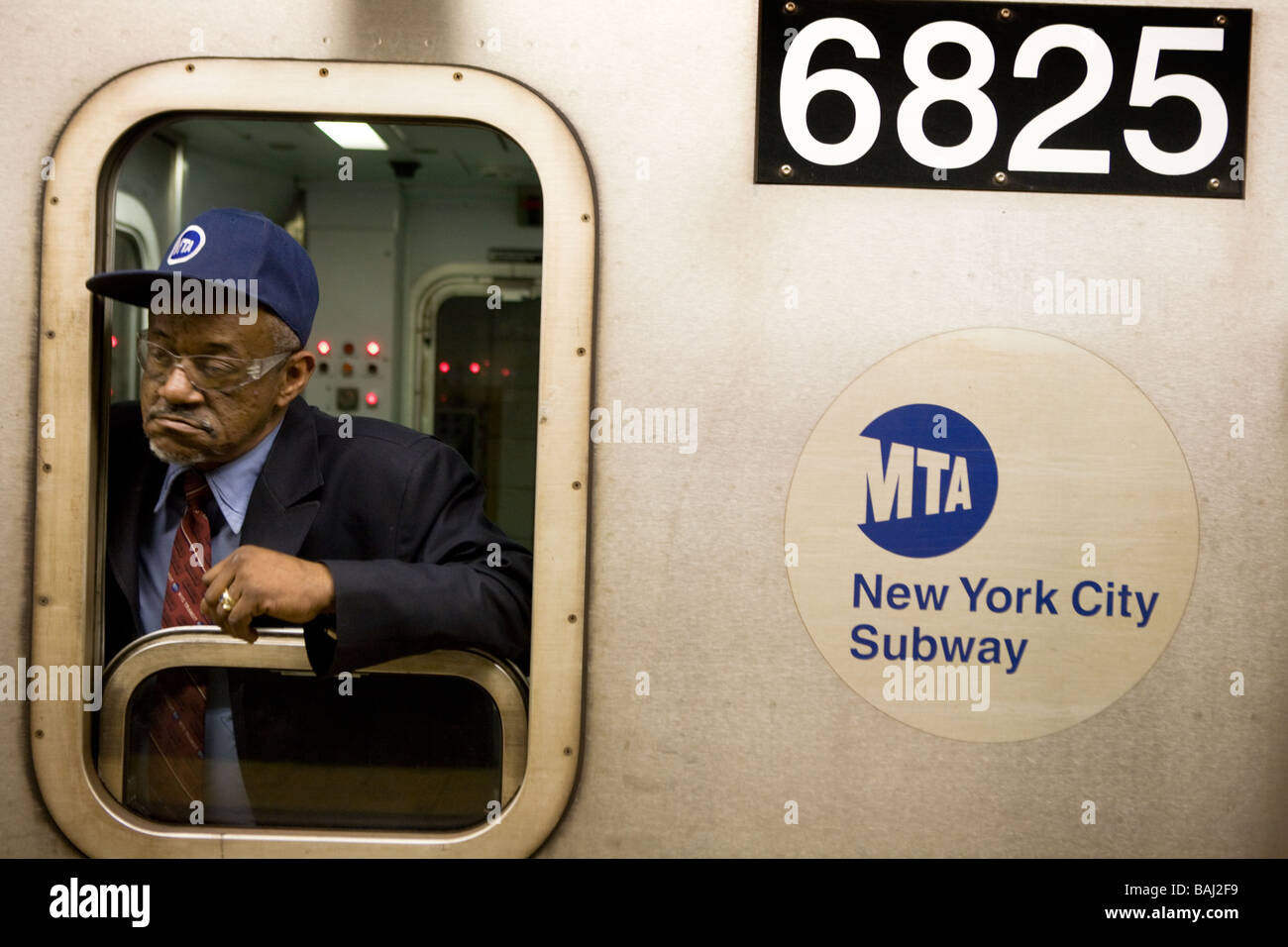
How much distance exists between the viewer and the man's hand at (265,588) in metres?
1.57

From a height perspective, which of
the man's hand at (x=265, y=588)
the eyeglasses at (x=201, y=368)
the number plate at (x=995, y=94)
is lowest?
the man's hand at (x=265, y=588)

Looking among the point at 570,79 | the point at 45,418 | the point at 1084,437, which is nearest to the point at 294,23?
the point at 570,79

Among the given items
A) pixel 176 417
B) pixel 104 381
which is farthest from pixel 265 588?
pixel 104 381

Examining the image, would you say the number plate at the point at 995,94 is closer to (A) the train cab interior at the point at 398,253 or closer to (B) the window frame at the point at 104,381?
(B) the window frame at the point at 104,381

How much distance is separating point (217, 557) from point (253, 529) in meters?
0.09

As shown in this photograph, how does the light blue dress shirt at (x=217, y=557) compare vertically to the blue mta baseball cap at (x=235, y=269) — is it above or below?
below

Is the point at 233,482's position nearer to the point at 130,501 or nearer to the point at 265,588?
the point at 130,501

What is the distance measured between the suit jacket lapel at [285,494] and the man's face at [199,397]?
9 cm

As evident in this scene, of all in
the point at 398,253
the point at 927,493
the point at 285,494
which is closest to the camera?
the point at 927,493

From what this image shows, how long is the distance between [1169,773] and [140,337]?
6.56 feet

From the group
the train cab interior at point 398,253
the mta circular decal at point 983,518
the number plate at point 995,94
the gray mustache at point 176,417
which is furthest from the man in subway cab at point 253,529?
the train cab interior at point 398,253

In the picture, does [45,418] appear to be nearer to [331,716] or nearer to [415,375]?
[331,716]

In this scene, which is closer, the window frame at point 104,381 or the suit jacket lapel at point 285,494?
the window frame at point 104,381

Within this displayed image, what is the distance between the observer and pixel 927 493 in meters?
1.69
